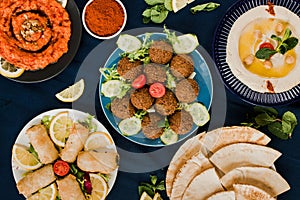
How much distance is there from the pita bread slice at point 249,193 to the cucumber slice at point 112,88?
2.52 feet

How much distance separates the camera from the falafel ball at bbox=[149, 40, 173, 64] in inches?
125

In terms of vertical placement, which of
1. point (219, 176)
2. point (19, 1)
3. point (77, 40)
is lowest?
point (219, 176)

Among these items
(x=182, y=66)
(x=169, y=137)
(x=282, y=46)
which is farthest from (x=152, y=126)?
(x=282, y=46)

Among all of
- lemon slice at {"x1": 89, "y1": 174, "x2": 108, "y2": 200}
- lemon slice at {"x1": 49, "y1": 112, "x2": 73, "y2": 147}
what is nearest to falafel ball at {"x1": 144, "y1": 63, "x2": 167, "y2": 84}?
lemon slice at {"x1": 49, "y1": 112, "x2": 73, "y2": 147}

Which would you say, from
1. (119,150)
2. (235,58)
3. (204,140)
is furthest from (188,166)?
(235,58)

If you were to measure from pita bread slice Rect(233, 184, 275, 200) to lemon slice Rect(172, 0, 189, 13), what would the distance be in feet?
3.15

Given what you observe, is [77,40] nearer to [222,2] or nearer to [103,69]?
[103,69]

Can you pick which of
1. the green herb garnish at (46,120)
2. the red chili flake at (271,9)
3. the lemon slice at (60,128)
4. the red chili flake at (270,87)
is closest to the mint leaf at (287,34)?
the red chili flake at (271,9)

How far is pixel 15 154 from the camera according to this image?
3250 mm

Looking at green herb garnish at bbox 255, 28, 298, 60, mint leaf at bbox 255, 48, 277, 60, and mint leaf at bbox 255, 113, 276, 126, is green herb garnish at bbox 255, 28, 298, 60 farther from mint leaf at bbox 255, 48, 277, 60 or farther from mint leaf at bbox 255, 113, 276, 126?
mint leaf at bbox 255, 113, 276, 126

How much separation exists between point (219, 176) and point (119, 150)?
1.79 feet

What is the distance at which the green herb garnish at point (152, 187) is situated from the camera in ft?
10.9

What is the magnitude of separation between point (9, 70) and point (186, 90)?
2.99 ft

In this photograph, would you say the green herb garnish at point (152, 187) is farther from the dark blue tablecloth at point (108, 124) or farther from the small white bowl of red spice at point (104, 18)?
the small white bowl of red spice at point (104, 18)
